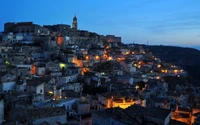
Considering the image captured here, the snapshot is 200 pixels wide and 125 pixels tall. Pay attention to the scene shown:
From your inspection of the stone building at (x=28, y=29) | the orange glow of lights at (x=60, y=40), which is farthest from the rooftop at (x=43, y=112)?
the stone building at (x=28, y=29)

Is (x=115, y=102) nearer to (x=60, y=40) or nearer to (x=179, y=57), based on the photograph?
(x=60, y=40)

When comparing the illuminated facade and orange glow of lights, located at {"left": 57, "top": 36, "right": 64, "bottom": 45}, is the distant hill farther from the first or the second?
the illuminated facade

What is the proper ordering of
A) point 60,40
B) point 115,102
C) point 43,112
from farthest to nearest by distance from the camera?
point 60,40, point 115,102, point 43,112

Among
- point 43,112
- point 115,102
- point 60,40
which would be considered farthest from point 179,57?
point 43,112

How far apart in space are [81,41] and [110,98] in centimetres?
4427

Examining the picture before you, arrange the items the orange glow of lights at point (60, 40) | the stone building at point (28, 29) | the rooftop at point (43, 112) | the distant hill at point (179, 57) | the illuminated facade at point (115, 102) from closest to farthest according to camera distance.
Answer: the rooftop at point (43, 112) < the illuminated facade at point (115, 102) < the orange glow of lights at point (60, 40) < the stone building at point (28, 29) < the distant hill at point (179, 57)

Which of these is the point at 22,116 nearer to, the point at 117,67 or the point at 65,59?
the point at 65,59

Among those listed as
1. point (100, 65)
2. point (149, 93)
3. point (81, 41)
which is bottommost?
point (149, 93)

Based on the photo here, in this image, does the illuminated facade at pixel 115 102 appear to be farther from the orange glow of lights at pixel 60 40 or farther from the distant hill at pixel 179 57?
the distant hill at pixel 179 57

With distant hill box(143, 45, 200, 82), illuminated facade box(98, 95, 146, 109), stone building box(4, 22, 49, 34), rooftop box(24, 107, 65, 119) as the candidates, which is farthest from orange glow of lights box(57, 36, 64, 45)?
distant hill box(143, 45, 200, 82)

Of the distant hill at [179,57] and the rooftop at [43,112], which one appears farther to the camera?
the distant hill at [179,57]

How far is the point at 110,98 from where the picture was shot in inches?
1126

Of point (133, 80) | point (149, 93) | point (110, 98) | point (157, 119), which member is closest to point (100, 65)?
point (133, 80)

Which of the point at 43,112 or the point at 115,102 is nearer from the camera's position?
the point at 43,112
